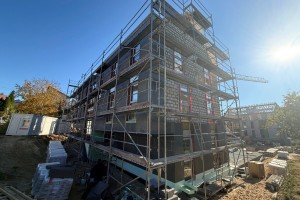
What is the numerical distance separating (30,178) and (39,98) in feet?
63.9

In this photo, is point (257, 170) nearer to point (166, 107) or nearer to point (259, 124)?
point (166, 107)

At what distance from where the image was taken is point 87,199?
20.6 feet

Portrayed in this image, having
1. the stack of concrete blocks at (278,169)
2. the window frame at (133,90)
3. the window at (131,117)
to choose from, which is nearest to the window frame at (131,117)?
the window at (131,117)

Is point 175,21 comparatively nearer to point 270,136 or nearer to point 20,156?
point 20,156

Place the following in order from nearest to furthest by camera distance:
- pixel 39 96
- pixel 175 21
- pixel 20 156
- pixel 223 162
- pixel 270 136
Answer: pixel 175 21 < pixel 223 162 < pixel 20 156 < pixel 39 96 < pixel 270 136

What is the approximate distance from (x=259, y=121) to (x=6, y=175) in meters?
45.2

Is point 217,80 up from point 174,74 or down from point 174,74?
up

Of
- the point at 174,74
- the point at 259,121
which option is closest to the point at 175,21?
the point at 174,74

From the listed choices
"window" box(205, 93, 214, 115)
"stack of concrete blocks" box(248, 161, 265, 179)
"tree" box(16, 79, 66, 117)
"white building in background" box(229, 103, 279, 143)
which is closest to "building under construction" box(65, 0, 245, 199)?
"window" box(205, 93, 214, 115)

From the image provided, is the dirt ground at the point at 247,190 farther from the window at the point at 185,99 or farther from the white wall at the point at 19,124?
the white wall at the point at 19,124

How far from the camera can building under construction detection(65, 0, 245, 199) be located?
7160 millimetres

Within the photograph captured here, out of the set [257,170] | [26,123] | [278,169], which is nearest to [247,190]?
[257,170]

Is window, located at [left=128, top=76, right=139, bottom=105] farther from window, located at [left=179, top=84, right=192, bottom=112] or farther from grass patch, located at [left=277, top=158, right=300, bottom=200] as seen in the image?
grass patch, located at [left=277, top=158, right=300, bottom=200]

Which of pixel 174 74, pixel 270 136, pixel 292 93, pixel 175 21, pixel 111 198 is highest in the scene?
pixel 175 21
